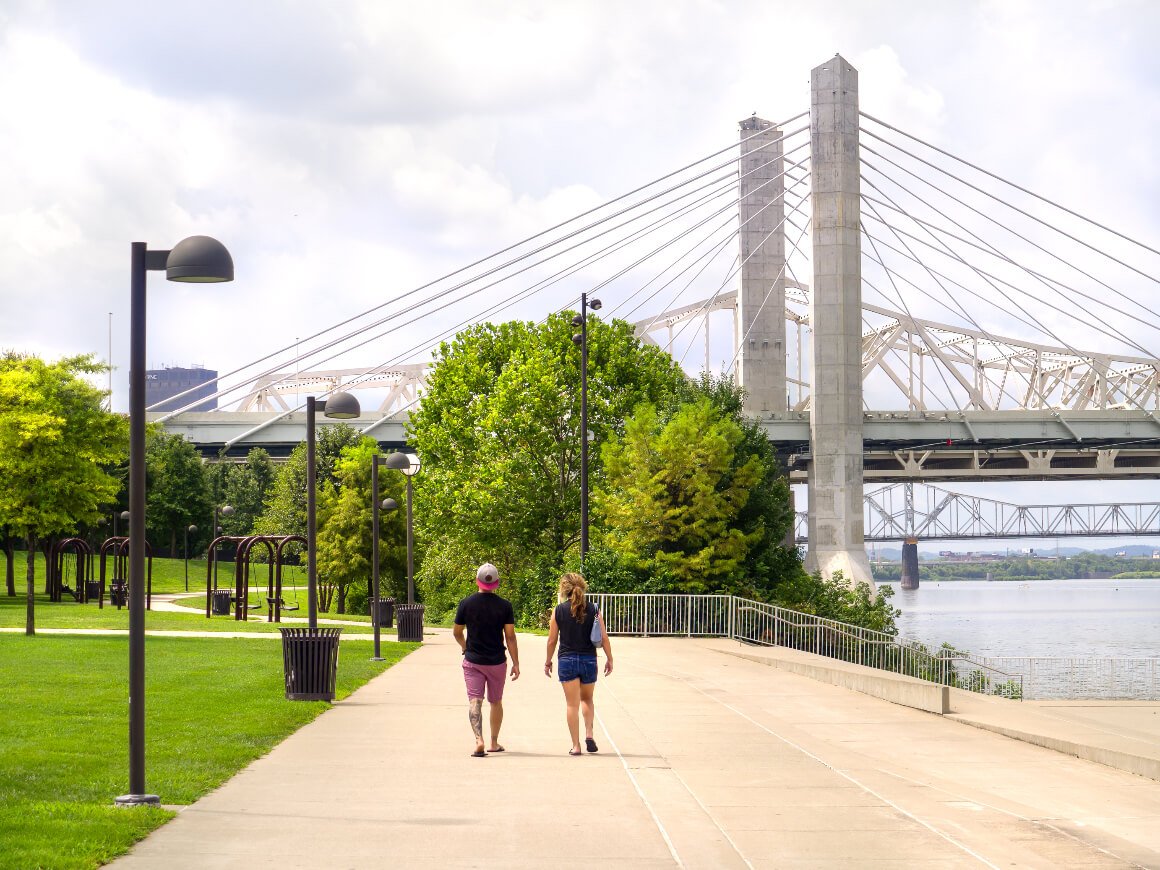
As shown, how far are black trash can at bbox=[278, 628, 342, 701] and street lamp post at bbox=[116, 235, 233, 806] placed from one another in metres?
6.90

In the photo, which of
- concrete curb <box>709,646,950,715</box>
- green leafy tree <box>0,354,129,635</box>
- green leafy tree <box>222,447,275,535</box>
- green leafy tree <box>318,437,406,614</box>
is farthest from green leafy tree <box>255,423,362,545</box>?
concrete curb <box>709,646,950,715</box>

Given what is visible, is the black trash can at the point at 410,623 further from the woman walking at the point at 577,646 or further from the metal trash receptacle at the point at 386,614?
the woman walking at the point at 577,646

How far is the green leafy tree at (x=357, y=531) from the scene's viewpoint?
188 ft

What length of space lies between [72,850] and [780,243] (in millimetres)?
59090

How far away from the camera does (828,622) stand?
3431 centimetres

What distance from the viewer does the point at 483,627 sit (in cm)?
1224

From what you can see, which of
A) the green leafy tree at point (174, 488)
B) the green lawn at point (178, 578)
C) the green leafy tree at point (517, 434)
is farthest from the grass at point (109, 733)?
the green leafy tree at point (174, 488)

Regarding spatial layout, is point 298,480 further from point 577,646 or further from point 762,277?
point 577,646

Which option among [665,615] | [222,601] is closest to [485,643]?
[665,615]

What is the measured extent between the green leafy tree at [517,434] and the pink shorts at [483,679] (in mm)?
30400

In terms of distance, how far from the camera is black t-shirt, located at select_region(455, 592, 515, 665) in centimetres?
1223

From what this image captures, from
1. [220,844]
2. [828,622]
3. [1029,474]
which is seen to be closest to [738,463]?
[828,622]

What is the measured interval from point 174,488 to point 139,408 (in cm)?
7210

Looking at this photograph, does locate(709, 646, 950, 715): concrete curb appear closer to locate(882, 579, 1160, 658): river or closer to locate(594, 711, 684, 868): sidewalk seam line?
locate(594, 711, 684, 868): sidewalk seam line
